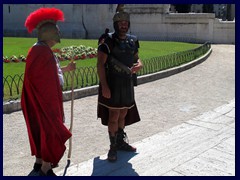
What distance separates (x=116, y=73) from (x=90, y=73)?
644 cm

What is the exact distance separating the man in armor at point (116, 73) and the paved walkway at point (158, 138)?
0.43 meters

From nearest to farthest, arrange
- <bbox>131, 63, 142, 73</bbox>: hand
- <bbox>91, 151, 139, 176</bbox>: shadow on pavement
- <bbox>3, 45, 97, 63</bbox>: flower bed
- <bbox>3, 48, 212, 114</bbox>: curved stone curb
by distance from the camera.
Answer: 1. <bbox>91, 151, 139, 176</bbox>: shadow on pavement
2. <bbox>131, 63, 142, 73</bbox>: hand
3. <bbox>3, 48, 212, 114</bbox>: curved stone curb
4. <bbox>3, 45, 97, 63</bbox>: flower bed

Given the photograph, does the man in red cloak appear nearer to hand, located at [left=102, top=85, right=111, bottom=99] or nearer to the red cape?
the red cape

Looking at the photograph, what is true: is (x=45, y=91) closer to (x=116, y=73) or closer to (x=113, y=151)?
(x=116, y=73)

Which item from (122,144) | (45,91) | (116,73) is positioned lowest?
(122,144)

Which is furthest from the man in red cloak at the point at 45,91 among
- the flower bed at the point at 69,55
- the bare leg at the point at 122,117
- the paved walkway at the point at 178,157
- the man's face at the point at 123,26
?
the flower bed at the point at 69,55

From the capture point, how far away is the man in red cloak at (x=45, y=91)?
4.05m

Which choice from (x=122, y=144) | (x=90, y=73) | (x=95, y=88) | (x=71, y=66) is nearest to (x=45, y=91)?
(x=71, y=66)

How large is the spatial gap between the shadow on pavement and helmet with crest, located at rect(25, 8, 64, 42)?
177cm

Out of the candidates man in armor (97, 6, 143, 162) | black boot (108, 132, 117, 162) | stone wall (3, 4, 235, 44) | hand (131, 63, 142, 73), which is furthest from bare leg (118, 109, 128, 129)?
stone wall (3, 4, 235, 44)

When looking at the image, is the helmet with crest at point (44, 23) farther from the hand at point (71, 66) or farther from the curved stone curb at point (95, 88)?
the curved stone curb at point (95, 88)

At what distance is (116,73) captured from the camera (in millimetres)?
4660

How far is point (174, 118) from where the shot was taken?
7.13m

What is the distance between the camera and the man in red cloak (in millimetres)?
4047
